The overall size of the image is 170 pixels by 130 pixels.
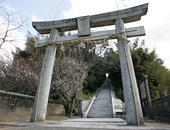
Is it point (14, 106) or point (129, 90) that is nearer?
point (129, 90)

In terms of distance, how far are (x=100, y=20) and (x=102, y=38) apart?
944 millimetres

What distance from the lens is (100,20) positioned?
17.3 ft

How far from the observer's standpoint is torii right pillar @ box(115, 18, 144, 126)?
11.7ft

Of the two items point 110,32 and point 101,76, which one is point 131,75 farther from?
point 101,76

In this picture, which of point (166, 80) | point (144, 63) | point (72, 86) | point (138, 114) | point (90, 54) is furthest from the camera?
point (90, 54)

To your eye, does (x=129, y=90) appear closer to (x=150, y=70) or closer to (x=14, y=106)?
(x=14, y=106)

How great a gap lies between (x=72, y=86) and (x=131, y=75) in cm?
638

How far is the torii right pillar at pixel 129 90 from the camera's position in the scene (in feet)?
11.7

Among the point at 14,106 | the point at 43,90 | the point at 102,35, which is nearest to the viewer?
the point at 43,90

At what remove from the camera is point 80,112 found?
9641 mm

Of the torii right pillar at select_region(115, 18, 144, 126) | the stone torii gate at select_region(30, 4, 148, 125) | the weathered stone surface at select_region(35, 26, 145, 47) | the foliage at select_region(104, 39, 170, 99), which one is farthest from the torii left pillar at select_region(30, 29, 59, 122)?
the foliage at select_region(104, 39, 170, 99)

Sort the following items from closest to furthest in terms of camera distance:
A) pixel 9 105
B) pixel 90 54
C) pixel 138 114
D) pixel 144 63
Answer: pixel 138 114 < pixel 9 105 < pixel 144 63 < pixel 90 54

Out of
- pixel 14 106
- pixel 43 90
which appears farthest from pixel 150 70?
pixel 14 106

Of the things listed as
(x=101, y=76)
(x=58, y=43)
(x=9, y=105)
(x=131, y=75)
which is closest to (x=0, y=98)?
(x=9, y=105)
